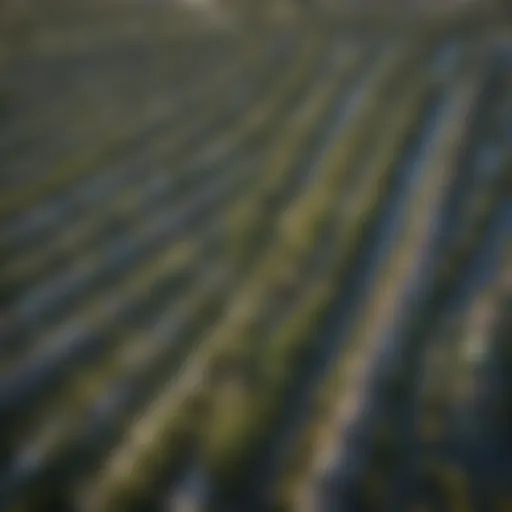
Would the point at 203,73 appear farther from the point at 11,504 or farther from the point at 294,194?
the point at 11,504

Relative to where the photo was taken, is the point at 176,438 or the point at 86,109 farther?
the point at 86,109

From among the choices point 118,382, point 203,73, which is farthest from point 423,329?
point 203,73

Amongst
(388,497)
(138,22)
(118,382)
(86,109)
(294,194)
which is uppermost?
(138,22)

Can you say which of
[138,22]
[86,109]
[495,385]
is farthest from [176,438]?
[138,22]

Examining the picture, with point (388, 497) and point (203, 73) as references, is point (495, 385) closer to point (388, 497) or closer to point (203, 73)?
point (388, 497)

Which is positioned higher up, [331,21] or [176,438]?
[331,21]

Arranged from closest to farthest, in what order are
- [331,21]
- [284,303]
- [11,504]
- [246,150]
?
[11,504] → [284,303] → [246,150] → [331,21]

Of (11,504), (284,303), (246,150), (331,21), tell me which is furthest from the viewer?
(331,21)
